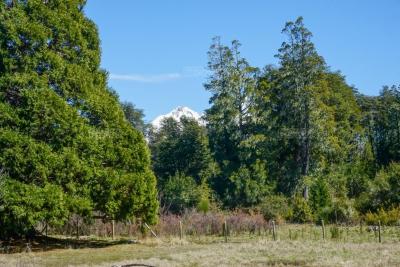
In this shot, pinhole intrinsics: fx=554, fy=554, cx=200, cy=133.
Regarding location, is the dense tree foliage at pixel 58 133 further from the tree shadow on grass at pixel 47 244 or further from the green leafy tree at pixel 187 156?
the green leafy tree at pixel 187 156

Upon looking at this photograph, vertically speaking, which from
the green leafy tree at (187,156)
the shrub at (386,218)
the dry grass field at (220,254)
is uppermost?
the green leafy tree at (187,156)

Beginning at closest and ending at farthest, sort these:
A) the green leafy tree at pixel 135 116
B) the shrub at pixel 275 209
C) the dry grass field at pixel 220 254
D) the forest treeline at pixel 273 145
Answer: the dry grass field at pixel 220 254 → the shrub at pixel 275 209 → the forest treeline at pixel 273 145 → the green leafy tree at pixel 135 116

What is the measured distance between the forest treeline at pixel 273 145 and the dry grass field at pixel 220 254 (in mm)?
15841

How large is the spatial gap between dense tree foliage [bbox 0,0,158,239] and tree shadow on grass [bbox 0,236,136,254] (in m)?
0.68

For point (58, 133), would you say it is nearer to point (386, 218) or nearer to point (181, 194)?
point (386, 218)

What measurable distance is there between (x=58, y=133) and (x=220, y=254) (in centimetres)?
828

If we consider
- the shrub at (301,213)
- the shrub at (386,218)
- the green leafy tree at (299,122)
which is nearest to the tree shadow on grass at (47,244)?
the shrub at (301,213)

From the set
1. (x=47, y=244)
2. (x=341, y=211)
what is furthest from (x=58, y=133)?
(x=341, y=211)

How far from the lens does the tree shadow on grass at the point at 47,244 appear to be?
2269 centimetres

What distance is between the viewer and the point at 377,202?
125 ft

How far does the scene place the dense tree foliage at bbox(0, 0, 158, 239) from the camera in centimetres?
2152

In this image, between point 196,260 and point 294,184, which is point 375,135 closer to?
point 294,184

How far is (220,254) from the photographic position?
1962cm

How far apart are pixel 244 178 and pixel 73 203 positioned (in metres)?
24.9
